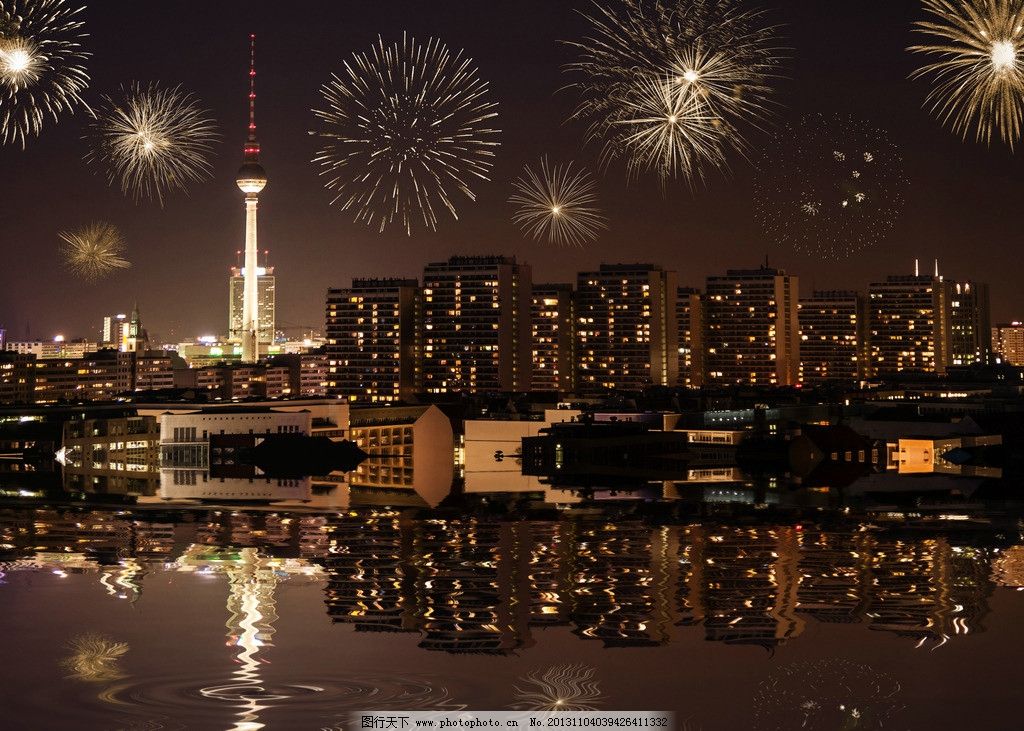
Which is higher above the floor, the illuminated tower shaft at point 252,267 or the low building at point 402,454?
the illuminated tower shaft at point 252,267

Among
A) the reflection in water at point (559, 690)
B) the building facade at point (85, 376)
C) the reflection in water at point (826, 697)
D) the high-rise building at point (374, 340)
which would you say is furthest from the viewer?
the building facade at point (85, 376)

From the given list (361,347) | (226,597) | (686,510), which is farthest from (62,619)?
(361,347)

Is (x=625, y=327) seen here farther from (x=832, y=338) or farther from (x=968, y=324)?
(x=968, y=324)

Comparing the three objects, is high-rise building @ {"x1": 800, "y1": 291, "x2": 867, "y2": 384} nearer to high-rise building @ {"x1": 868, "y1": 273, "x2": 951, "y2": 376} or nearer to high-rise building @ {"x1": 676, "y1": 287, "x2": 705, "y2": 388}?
high-rise building @ {"x1": 868, "y1": 273, "x2": 951, "y2": 376}

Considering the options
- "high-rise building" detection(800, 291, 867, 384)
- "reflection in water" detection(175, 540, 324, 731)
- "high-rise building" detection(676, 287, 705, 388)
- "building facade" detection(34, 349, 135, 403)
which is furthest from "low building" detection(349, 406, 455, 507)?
"high-rise building" detection(800, 291, 867, 384)

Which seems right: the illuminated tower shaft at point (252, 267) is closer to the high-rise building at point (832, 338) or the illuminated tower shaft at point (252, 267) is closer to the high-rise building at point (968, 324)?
the high-rise building at point (832, 338)

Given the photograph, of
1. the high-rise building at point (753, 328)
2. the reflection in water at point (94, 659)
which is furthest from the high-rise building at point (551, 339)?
the reflection in water at point (94, 659)
